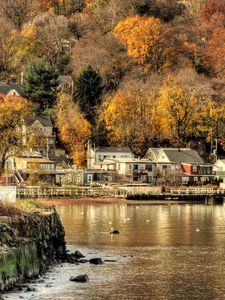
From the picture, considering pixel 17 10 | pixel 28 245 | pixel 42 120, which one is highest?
pixel 17 10

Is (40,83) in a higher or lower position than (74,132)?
higher

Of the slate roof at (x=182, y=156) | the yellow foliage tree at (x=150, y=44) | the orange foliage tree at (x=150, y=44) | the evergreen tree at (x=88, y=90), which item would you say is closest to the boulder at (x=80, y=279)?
the slate roof at (x=182, y=156)

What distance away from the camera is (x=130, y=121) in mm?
111938

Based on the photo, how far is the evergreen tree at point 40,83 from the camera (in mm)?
114562

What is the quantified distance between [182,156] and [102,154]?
9736mm

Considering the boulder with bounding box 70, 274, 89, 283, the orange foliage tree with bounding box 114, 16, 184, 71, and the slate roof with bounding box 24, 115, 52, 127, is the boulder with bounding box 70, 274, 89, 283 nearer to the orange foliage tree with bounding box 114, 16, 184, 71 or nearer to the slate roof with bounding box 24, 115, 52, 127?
the slate roof with bounding box 24, 115, 52, 127

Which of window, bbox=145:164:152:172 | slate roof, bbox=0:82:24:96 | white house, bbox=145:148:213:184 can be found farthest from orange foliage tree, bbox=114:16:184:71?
window, bbox=145:164:152:172

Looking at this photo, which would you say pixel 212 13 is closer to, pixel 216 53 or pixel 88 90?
pixel 216 53

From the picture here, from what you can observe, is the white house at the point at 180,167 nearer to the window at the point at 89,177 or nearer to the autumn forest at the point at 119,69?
the autumn forest at the point at 119,69

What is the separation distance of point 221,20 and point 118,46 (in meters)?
26.7

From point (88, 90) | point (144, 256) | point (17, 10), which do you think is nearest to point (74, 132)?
point (88, 90)

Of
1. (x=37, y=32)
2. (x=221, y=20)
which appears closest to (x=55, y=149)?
(x=37, y=32)

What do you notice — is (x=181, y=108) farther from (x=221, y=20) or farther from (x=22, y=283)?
(x=22, y=283)

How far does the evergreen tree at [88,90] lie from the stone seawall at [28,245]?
7342 centimetres
